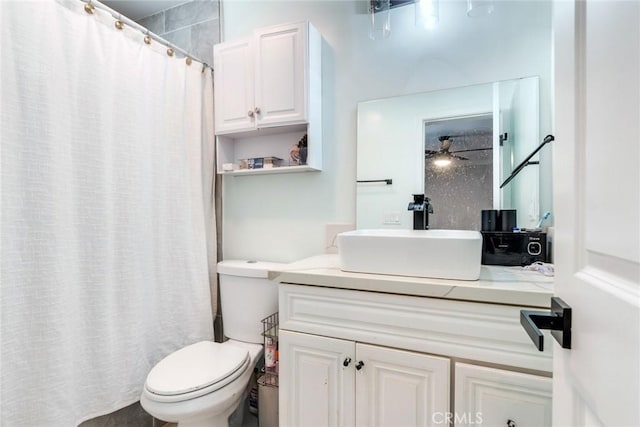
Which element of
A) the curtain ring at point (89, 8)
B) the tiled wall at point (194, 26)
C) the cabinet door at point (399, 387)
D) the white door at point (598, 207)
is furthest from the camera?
the tiled wall at point (194, 26)

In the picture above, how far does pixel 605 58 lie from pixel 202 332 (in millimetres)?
1769

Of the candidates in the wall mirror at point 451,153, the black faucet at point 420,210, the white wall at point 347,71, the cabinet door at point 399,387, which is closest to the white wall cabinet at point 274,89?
the white wall at point 347,71

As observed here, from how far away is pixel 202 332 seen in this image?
1.59m

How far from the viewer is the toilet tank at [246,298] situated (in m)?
1.49

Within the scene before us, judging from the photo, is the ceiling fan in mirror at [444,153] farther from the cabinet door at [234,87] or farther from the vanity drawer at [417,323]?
the cabinet door at [234,87]

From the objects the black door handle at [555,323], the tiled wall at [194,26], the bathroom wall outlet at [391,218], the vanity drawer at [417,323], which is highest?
the tiled wall at [194,26]

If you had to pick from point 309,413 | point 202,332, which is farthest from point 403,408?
point 202,332

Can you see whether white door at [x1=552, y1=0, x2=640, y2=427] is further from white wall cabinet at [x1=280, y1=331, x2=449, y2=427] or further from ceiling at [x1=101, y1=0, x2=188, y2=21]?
ceiling at [x1=101, y1=0, x2=188, y2=21]

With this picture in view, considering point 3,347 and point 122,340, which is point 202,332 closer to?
point 122,340

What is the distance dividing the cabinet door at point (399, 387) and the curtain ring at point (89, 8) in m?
1.64

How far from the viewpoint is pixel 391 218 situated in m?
1.47

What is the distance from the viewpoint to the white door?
30 cm

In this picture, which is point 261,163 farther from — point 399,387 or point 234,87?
point 399,387

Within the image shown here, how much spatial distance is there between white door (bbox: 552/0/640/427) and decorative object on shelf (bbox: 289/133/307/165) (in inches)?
45.4
